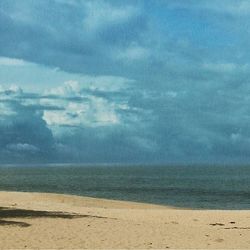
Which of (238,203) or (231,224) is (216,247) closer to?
(231,224)

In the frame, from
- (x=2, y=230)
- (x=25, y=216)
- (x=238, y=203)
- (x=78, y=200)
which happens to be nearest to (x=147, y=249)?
(x=2, y=230)

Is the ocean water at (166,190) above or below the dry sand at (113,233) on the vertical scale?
above

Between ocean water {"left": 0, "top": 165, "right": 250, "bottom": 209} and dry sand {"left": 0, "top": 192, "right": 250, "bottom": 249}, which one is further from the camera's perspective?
ocean water {"left": 0, "top": 165, "right": 250, "bottom": 209}

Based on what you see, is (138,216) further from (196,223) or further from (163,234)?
(163,234)

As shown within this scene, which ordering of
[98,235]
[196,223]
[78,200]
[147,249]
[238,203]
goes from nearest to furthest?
1. [147,249]
2. [98,235]
3. [196,223]
4. [78,200]
5. [238,203]

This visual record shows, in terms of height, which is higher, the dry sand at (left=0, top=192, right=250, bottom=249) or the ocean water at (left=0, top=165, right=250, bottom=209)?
the ocean water at (left=0, top=165, right=250, bottom=209)

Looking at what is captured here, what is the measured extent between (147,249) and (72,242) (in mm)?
3061

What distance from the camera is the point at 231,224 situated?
26.3 m

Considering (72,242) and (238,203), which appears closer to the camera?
(72,242)

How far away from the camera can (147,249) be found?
1762 cm

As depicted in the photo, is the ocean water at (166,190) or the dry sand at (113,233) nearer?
the dry sand at (113,233)

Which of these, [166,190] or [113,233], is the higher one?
[166,190]

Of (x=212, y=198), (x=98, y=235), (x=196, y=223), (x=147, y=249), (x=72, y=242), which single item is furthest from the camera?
(x=212, y=198)

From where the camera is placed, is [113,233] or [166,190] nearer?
[113,233]
